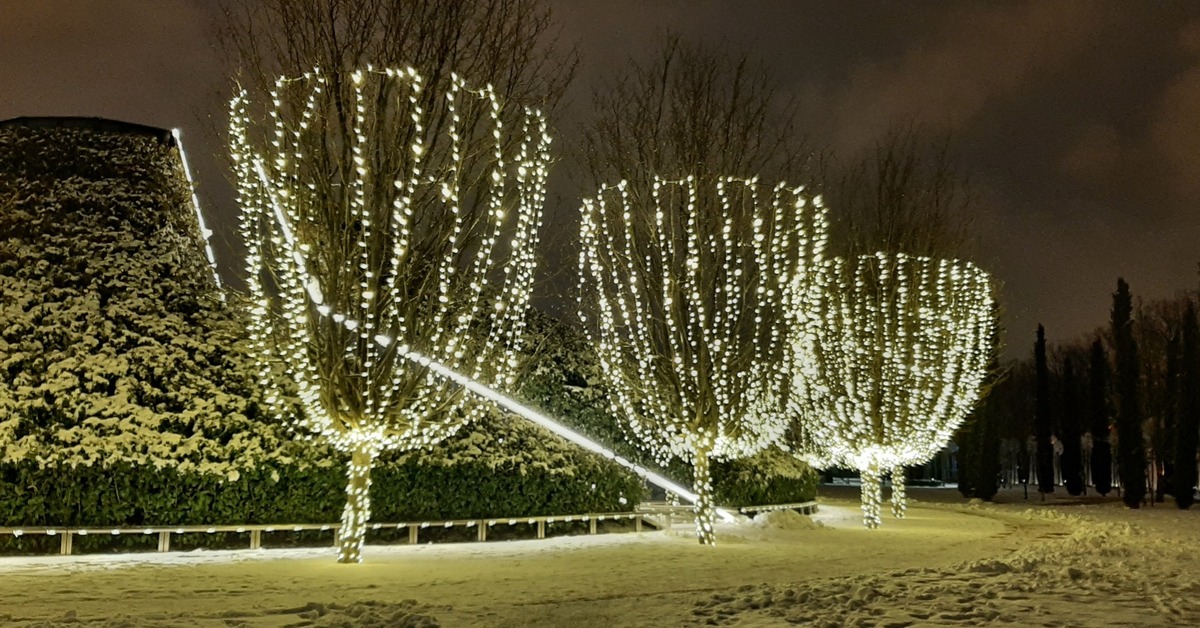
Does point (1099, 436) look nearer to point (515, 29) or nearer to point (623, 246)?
point (623, 246)

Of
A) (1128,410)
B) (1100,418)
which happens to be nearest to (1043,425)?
(1100,418)

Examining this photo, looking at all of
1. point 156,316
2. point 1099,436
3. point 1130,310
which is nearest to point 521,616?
point 156,316

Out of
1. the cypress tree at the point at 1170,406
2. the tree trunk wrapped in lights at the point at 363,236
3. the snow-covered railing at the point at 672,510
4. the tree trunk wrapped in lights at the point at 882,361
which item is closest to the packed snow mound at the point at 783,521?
the snow-covered railing at the point at 672,510

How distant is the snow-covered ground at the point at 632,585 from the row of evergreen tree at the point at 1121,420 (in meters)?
12.6

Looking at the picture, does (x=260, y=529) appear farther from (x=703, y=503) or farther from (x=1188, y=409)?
(x=1188, y=409)

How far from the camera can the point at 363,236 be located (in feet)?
37.0

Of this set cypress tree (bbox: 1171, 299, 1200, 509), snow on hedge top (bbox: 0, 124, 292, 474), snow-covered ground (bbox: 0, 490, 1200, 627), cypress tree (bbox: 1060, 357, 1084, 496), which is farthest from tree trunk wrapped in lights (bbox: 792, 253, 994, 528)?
cypress tree (bbox: 1060, 357, 1084, 496)

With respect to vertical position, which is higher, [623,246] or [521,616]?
[623,246]

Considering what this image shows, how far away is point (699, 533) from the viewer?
557 inches

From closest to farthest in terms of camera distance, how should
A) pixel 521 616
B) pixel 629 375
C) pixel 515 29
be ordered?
pixel 521 616, pixel 515 29, pixel 629 375

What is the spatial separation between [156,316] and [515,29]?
646 cm

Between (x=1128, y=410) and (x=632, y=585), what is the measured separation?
24147 mm

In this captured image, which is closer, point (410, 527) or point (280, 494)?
point (280, 494)

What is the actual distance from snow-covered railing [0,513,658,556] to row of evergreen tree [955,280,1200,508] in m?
13.1
